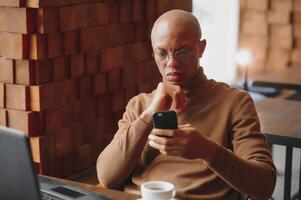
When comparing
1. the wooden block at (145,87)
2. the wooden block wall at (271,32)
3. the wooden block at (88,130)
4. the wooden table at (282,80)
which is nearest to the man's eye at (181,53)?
the wooden block at (88,130)

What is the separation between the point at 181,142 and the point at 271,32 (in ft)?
13.3

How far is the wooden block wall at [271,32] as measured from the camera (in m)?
5.42

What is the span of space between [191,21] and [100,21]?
85cm

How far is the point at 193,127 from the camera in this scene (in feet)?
6.16

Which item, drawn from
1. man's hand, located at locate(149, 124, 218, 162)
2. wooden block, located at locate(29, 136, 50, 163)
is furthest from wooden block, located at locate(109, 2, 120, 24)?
man's hand, located at locate(149, 124, 218, 162)

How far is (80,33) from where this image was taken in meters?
2.58

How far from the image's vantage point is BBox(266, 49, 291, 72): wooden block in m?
5.51

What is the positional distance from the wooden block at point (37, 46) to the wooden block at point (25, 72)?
0.03 m

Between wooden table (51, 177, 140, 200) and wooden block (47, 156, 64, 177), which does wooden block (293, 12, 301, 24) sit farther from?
wooden table (51, 177, 140, 200)

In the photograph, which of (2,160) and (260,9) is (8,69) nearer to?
(2,160)

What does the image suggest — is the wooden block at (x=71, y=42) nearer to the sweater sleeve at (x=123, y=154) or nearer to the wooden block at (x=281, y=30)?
the sweater sleeve at (x=123, y=154)

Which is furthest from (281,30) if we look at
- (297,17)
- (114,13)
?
(114,13)

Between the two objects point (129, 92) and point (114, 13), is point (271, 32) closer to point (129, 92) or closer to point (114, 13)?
point (129, 92)

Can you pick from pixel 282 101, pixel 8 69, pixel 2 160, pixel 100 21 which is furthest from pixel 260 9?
pixel 2 160
